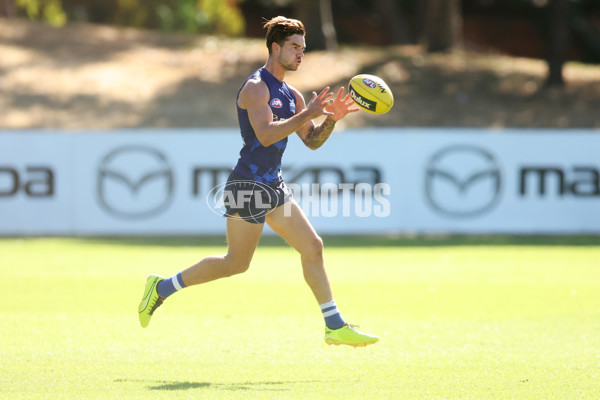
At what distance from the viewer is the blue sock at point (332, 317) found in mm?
6488

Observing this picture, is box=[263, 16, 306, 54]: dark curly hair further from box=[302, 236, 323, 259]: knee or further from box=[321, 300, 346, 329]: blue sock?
box=[321, 300, 346, 329]: blue sock

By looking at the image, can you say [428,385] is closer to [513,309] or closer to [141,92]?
[513,309]

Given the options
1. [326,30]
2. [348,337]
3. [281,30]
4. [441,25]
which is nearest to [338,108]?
[281,30]

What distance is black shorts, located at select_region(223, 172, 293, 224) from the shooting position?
6.54m

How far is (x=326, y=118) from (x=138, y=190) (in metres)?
10.2

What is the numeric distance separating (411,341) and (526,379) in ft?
4.88

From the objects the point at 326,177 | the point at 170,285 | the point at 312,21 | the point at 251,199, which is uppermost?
the point at 312,21

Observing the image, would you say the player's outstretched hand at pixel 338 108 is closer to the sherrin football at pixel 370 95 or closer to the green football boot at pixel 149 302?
the sherrin football at pixel 370 95

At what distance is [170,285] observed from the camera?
7.00m

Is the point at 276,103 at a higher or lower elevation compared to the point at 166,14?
lower

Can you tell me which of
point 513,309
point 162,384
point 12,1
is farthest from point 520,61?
point 162,384

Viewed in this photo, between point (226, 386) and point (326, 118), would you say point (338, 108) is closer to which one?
point (326, 118)

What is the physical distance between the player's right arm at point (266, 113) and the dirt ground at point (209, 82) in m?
16.2

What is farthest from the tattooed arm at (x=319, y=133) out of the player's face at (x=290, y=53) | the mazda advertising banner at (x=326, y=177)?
the mazda advertising banner at (x=326, y=177)
